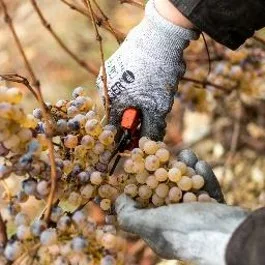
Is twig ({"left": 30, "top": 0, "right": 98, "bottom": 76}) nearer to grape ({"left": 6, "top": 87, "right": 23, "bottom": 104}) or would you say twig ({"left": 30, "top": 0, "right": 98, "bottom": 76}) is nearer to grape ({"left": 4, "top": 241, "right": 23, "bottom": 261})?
grape ({"left": 6, "top": 87, "right": 23, "bottom": 104})

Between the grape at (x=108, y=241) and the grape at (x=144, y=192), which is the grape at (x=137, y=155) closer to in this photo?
the grape at (x=144, y=192)

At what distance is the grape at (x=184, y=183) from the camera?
119cm

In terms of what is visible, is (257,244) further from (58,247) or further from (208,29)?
(208,29)

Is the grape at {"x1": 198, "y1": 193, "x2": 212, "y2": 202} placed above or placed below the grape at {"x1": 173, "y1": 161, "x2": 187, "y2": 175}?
below

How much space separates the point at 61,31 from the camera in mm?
4145

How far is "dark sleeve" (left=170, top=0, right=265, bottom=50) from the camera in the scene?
4.92 ft

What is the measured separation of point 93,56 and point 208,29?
2384 millimetres

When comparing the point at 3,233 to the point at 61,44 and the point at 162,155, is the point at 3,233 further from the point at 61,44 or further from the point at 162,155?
the point at 61,44

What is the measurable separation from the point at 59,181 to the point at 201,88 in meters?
1.14

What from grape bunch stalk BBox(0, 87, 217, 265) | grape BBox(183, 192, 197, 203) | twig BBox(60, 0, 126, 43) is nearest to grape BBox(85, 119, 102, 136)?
grape bunch stalk BBox(0, 87, 217, 265)

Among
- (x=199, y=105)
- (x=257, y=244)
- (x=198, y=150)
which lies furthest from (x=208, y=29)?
(x=198, y=150)

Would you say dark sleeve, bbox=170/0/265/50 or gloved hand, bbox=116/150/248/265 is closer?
gloved hand, bbox=116/150/248/265

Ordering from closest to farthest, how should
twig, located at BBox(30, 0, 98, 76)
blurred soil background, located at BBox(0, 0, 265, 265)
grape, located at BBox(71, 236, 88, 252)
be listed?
grape, located at BBox(71, 236, 88, 252) < twig, located at BBox(30, 0, 98, 76) < blurred soil background, located at BBox(0, 0, 265, 265)

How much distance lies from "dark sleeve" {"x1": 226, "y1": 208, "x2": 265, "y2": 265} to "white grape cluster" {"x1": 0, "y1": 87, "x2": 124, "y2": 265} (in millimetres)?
192
